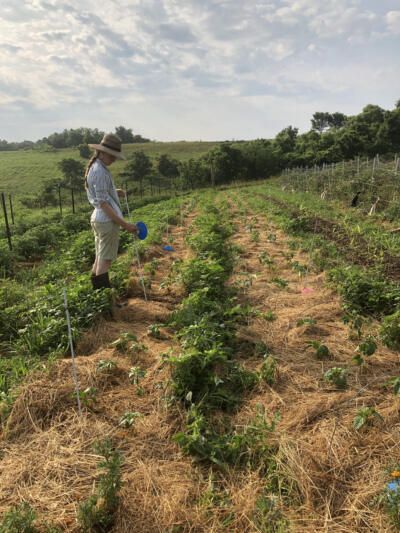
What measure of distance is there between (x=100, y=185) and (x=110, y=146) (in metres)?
0.50

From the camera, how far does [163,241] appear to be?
386 inches

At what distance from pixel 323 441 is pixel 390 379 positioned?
107 cm

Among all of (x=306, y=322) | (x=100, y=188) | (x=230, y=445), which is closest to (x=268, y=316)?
(x=306, y=322)

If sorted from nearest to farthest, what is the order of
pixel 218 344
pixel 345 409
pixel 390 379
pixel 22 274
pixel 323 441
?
pixel 323 441 < pixel 345 409 < pixel 390 379 < pixel 218 344 < pixel 22 274

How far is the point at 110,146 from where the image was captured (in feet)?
14.7

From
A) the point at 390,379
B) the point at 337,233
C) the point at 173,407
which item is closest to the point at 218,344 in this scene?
the point at 173,407

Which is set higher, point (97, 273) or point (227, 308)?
point (97, 273)

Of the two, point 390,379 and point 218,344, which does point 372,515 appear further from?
point 218,344

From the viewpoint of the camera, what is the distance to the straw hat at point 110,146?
4438mm

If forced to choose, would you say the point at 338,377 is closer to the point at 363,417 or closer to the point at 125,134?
the point at 363,417

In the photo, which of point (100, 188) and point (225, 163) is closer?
point (100, 188)

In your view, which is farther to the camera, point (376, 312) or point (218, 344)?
point (376, 312)

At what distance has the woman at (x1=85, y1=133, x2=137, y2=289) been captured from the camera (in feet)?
14.6

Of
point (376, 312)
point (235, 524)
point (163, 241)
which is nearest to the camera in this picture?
point (235, 524)
